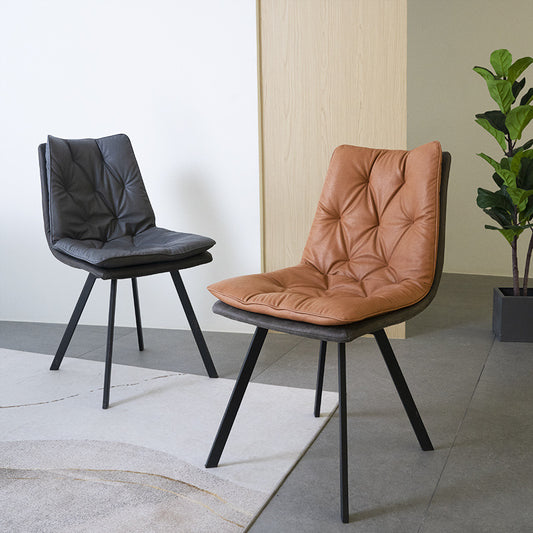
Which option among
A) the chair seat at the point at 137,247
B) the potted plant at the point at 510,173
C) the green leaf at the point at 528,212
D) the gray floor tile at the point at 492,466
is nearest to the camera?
the gray floor tile at the point at 492,466

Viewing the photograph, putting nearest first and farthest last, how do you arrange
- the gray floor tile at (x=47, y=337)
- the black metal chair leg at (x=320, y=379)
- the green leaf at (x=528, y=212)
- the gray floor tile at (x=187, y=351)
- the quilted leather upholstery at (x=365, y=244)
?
the quilted leather upholstery at (x=365, y=244), the black metal chair leg at (x=320, y=379), the gray floor tile at (x=187, y=351), the green leaf at (x=528, y=212), the gray floor tile at (x=47, y=337)

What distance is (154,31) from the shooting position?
123 inches

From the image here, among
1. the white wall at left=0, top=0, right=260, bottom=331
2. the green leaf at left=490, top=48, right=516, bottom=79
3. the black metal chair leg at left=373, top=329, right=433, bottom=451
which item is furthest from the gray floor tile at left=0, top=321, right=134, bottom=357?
the green leaf at left=490, top=48, right=516, bottom=79

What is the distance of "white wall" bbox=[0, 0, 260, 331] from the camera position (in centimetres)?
309

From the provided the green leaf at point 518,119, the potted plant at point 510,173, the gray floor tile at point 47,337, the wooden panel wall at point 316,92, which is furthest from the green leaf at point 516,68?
the gray floor tile at point 47,337

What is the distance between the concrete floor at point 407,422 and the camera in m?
1.61

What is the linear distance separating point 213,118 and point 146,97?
0.36 meters

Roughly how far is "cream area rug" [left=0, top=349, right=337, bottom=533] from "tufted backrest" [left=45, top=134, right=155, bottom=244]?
59cm

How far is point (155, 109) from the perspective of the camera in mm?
3193

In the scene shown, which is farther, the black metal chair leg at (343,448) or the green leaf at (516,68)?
the green leaf at (516,68)

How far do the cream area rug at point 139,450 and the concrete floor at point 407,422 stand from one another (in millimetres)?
98

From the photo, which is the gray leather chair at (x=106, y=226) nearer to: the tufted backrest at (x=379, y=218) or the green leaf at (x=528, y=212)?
the tufted backrest at (x=379, y=218)

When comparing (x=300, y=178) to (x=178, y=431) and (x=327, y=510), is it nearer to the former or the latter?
(x=178, y=431)

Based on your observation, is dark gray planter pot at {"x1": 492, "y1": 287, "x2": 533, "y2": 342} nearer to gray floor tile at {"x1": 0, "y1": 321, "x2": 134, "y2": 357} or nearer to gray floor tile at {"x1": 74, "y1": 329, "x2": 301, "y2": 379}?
gray floor tile at {"x1": 74, "y1": 329, "x2": 301, "y2": 379}
